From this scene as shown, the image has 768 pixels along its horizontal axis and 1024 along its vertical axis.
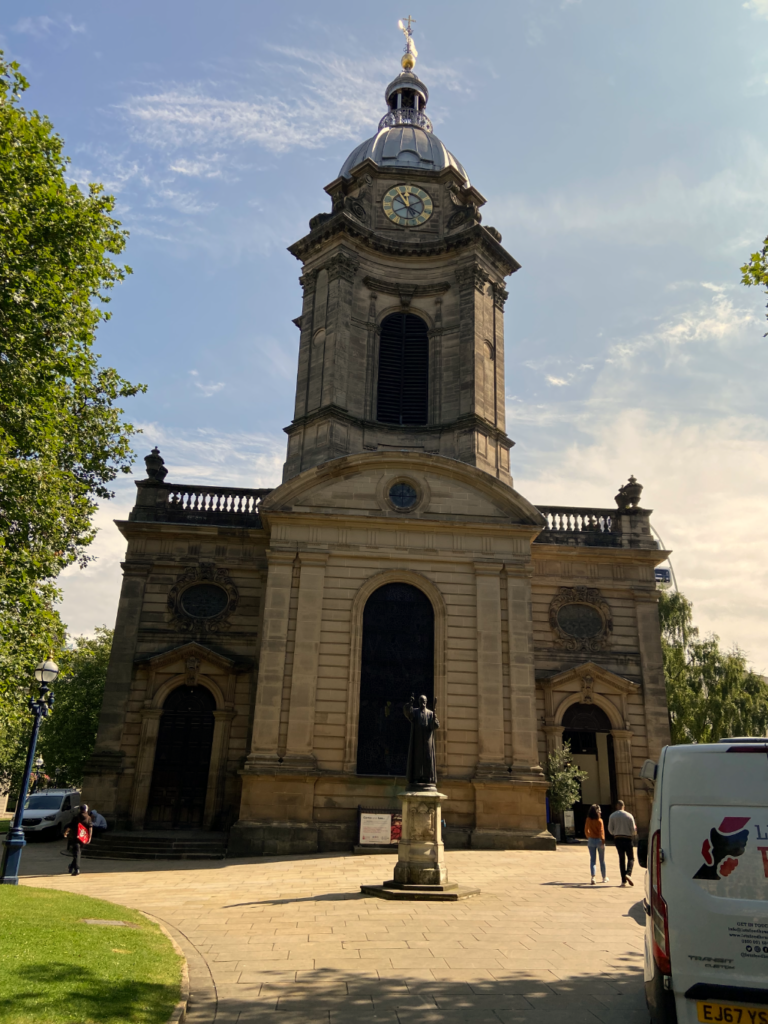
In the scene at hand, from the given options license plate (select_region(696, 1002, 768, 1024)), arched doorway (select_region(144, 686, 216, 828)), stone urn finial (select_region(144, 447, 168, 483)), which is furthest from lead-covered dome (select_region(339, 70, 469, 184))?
license plate (select_region(696, 1002, 768, 1024))

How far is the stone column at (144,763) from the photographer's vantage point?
73.6 feet

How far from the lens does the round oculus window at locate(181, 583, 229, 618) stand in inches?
990

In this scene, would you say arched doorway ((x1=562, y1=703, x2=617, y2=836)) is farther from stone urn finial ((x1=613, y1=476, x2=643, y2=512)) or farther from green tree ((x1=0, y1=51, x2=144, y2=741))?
green tree ((x1=0, y1=51, x2=144, y2=741))

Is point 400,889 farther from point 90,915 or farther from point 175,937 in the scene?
point 90,915

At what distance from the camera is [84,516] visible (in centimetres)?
1673

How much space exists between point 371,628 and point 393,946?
548 inches

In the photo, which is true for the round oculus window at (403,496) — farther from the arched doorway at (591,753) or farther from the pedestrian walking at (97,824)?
the pedestrian walking at (97,824)

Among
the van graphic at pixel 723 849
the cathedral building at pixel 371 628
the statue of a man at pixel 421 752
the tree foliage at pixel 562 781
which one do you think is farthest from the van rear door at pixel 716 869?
the tree foliage at pixel 562 781

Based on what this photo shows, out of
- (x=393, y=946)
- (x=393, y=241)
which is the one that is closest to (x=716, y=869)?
(x=393, y=946)

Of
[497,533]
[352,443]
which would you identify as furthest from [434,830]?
[352,443]

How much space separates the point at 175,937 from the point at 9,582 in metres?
7.22

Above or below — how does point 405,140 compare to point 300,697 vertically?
above

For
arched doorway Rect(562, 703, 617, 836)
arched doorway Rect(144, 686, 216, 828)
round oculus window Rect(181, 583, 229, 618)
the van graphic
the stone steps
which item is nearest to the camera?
the van graphic

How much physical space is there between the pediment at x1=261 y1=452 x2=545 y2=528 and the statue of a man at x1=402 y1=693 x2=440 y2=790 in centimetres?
1012
